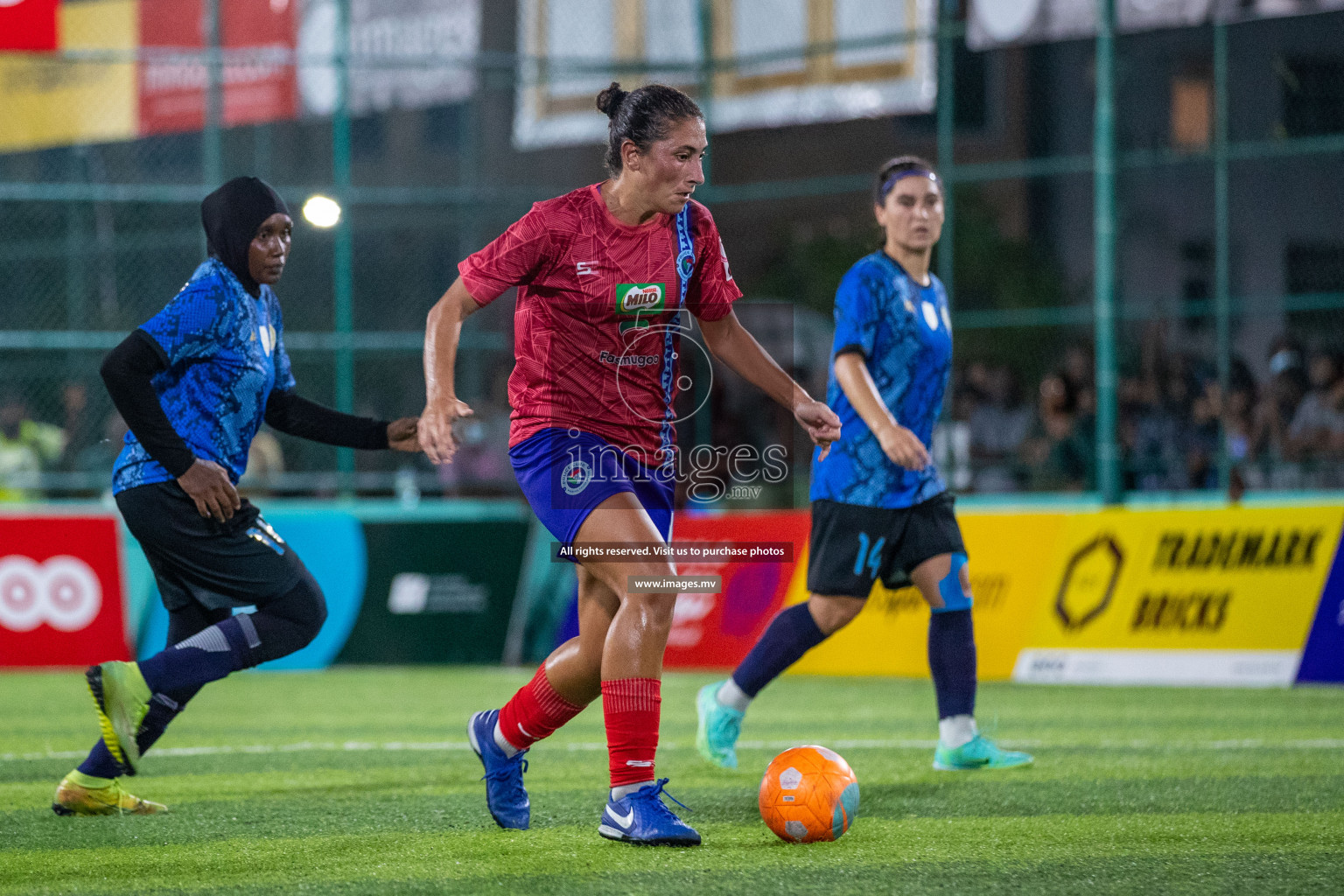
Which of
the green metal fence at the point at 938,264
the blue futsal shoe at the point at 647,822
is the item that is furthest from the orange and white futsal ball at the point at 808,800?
the green metal fence at the point at 938,264

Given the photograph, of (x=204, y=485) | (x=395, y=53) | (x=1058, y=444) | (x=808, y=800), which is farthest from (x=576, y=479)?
(x=395, y=53)

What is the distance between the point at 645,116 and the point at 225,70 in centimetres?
1058

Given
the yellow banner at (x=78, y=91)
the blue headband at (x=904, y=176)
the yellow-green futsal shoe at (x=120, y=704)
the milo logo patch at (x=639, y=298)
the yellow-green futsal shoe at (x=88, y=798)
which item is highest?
the yellow banner at (x=78, y=91)

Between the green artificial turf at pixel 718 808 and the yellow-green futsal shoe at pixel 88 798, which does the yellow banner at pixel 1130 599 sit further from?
the yellow-green futsal shoe at pixel 88 798

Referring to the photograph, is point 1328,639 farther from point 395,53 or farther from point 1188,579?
point 395,53

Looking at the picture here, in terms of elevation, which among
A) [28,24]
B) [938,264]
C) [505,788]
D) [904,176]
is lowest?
[505,788]

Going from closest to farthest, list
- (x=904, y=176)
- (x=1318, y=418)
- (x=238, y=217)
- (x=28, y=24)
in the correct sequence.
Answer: (x=238, y=217) < (x=904, y=176) < (x=1318, y=418) < (x=28, y=24)

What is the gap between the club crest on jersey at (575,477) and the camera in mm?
4781

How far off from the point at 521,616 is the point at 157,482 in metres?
6.84

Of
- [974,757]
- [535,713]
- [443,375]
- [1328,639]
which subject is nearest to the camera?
[443,375]

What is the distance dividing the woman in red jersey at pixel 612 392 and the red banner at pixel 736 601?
20.6 feet

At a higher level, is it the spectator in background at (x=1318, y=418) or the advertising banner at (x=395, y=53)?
the advertising banner at (x=395, y=53)

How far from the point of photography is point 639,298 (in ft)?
16.0

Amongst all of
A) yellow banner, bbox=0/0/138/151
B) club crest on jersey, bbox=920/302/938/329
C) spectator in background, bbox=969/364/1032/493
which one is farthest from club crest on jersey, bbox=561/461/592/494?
yellow banner, bbox=0/0/138/151
